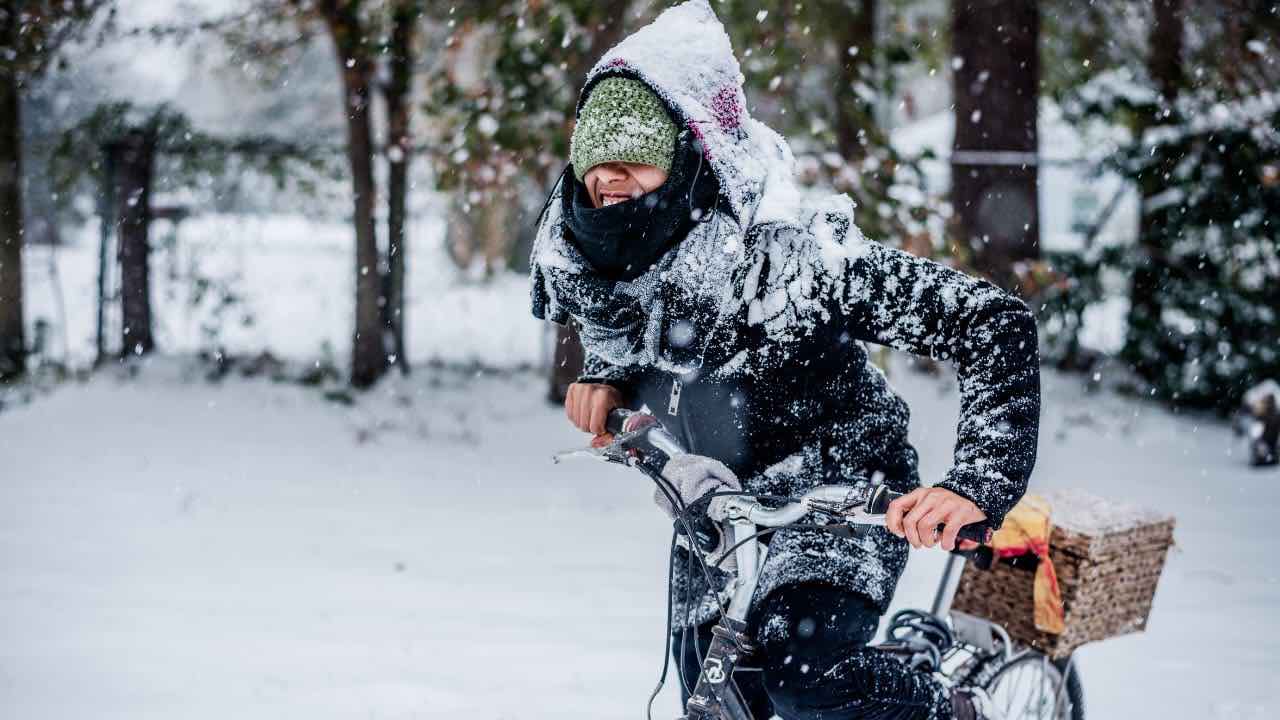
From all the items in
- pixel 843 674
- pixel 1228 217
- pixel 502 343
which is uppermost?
pixel 1228 217

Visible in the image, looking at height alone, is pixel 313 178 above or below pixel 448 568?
above

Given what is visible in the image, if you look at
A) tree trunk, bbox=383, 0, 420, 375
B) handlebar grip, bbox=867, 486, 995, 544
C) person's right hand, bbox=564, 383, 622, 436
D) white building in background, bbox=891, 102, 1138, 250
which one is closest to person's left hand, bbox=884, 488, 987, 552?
handlebar grip, bbox=867, 486, 995, 544

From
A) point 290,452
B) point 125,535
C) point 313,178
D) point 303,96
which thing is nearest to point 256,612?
point 125,535

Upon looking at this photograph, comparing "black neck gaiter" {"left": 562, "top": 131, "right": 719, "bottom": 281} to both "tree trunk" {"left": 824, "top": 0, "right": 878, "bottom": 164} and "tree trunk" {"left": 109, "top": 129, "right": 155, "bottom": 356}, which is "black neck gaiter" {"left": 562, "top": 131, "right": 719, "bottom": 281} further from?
"tree trunk" {"left": 109, "top": 129, "right": 155, "bottom": 356}

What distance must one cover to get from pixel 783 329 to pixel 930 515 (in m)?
0.53

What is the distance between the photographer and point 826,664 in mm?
2186

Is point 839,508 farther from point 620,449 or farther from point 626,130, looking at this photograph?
point 626,130

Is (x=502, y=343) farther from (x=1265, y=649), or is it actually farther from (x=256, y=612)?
(x=1265, y=649)

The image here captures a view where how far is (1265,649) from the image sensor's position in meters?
4.54

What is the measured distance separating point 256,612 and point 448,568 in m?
0.92

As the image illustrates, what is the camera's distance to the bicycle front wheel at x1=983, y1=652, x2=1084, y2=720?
2.91 meters

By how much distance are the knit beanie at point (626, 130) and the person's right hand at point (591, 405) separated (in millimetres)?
479

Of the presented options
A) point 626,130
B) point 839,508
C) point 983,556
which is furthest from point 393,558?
point 839,508

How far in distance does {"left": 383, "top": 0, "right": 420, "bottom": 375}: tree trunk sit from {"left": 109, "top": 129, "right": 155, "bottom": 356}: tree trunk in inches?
73.4
